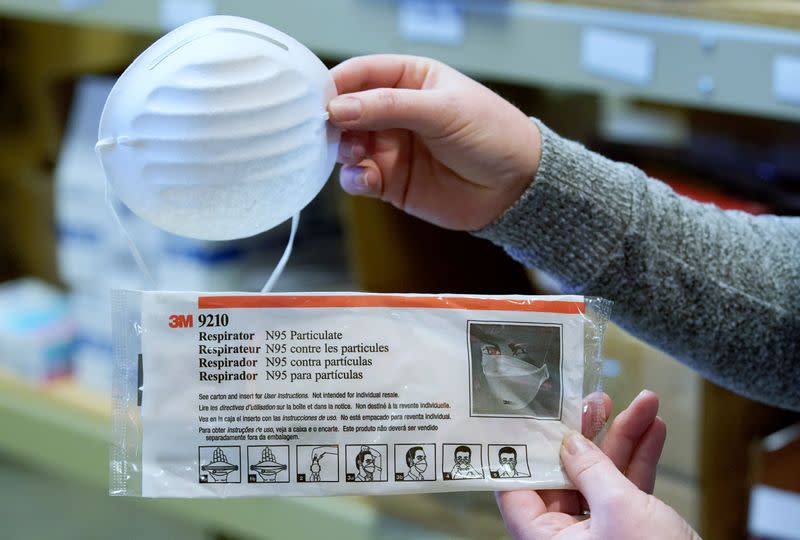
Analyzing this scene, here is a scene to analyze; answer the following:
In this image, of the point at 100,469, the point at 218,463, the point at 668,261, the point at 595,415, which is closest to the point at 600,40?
the point at 668,261

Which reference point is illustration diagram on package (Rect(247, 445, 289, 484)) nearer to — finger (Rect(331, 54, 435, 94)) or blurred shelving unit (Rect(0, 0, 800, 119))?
finger (Rect(331, 54, 435, 94))

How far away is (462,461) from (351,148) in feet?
0.80

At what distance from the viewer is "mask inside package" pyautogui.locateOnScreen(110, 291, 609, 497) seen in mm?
609

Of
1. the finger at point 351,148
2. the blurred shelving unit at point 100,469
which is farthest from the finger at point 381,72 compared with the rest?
the blurred shelving unit at point 100,469

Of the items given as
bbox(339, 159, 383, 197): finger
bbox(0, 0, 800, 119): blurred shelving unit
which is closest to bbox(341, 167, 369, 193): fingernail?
bbox(339, 159, 383, 197): finger

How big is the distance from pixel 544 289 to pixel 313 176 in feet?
1.74

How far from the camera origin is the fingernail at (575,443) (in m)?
0.62

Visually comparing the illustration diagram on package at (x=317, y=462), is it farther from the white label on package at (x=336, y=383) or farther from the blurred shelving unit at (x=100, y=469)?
the blurred shelving unit at (x=100, y=469)

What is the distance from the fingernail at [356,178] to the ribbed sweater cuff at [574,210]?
0.10 meters

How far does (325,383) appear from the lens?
611 millimetres

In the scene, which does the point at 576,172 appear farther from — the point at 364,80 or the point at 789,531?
the point at 789,531

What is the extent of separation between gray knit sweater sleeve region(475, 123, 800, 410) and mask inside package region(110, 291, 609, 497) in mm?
120

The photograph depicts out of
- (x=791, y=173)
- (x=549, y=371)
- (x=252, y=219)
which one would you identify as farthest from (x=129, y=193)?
(x=791, y=173)

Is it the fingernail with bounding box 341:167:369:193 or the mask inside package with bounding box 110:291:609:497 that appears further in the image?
the fingernail with bounding box 341:167:369:193
